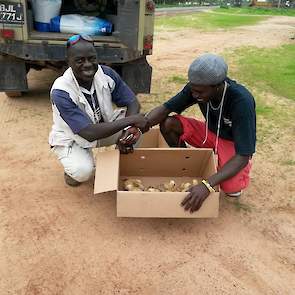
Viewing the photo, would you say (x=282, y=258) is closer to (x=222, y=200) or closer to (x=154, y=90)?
(x=222, y=200)

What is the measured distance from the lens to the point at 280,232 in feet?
9.14

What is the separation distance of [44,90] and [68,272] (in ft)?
12.5

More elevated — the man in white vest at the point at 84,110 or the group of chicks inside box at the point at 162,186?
the man in white vest at the point at 84,110

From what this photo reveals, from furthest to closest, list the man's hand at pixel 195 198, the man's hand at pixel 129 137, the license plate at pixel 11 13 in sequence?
the license plate at pixel 11 13 < the man's hand at pixel 129 137 < the man's hand at pixel 195 198

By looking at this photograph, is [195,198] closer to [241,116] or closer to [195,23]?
[241,116]

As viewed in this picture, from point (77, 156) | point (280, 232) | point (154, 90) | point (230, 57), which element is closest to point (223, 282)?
point (280, 232)

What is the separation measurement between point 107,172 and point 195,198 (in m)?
Answer: 0.62

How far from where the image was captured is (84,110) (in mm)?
2941

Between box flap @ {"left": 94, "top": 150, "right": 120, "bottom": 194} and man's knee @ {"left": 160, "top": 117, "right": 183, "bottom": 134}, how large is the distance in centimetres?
55

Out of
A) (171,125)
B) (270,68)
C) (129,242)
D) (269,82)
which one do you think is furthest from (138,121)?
(270,68)

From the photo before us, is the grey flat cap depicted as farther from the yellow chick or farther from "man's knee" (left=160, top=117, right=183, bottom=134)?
the yellow chick

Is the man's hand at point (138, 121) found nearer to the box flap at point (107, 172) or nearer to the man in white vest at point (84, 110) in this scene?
the man in white vest at point (84, 110)

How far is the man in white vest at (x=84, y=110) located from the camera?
2.74 meters

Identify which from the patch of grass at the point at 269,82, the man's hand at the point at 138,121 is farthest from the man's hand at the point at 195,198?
the patch of grass at the point at 269,82
